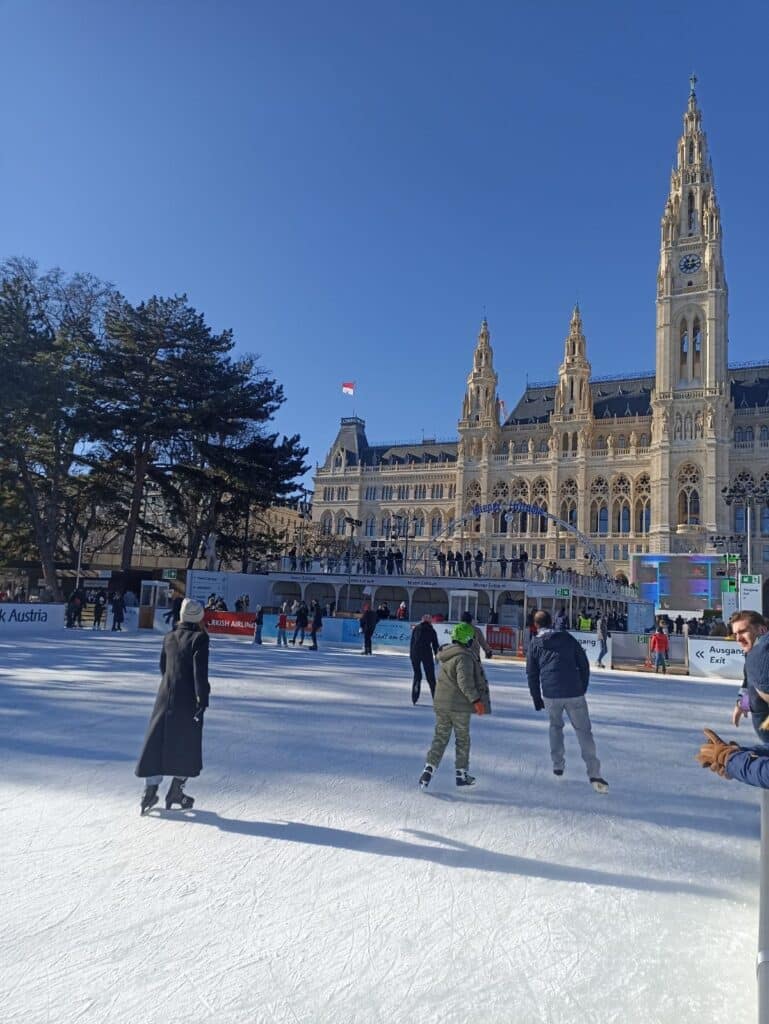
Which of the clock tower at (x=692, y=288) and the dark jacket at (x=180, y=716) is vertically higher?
the clock tower at (x=692, y=288)

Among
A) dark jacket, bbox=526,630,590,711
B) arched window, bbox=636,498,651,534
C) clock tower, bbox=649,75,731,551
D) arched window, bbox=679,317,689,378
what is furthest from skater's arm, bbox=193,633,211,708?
arched window, bbox=679,317,689,378

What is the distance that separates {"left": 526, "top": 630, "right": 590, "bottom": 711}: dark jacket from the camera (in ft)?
19.9

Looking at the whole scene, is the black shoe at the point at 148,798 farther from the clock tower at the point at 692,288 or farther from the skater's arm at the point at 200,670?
the clock tower at the point at 692,288

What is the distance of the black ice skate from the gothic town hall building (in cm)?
4882

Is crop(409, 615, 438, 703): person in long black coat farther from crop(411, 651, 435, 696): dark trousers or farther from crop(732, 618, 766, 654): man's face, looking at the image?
crop(732, 618, 766, 654): man's face

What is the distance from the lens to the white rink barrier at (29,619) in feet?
75.3

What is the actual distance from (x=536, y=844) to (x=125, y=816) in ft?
9.33

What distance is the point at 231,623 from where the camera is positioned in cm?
2644

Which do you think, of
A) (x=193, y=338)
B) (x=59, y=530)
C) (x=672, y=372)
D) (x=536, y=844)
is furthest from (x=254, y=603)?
(x=672, y=372)

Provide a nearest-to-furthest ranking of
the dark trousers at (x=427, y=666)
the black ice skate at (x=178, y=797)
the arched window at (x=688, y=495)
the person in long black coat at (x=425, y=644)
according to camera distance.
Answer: the black ice skate at (x=178, y=797) < the dark trousers at (x=427, y=666) < the person in long black coat at (x=425, y=644) < the arched window at (x=688, y=495)

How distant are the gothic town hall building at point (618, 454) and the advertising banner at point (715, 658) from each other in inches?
1314

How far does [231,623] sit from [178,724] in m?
22.0

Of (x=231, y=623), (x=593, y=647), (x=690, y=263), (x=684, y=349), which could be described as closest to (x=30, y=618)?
(x=231, y=623)

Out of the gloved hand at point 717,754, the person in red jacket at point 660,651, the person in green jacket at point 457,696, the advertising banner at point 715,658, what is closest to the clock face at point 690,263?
the person in red jacket at point 660,651
